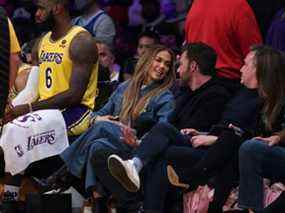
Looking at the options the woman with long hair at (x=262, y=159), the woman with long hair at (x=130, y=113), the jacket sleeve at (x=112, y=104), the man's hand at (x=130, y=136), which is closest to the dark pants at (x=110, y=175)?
the woman with long hair at (x=130, y=113)

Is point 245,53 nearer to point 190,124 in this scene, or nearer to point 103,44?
point 190,124

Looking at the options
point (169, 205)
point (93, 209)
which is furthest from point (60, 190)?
point (169, 205)

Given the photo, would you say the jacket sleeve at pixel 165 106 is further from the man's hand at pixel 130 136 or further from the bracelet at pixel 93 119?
the bracelet at pixel 93 119

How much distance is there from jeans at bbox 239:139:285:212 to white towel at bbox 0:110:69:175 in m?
2.20

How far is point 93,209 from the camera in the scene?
9.95 m

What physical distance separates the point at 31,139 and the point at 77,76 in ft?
2.32

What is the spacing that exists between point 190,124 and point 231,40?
3.42ft

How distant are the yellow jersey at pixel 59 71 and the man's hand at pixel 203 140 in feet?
5.58

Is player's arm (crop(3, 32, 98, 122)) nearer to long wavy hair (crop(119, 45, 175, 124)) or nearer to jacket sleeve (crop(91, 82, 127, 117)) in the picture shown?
jacket sleeve (crop(91, 82, 127, 117))

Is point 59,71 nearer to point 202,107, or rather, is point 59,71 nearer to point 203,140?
point 202,107

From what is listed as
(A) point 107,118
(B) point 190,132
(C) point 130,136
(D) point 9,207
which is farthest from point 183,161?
(D) point 9,207

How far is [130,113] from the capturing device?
32.8 ft

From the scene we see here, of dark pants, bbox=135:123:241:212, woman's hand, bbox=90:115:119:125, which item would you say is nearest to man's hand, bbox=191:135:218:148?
dark pants, bbox=135:123:241:212

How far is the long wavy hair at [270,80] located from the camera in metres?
8.67
